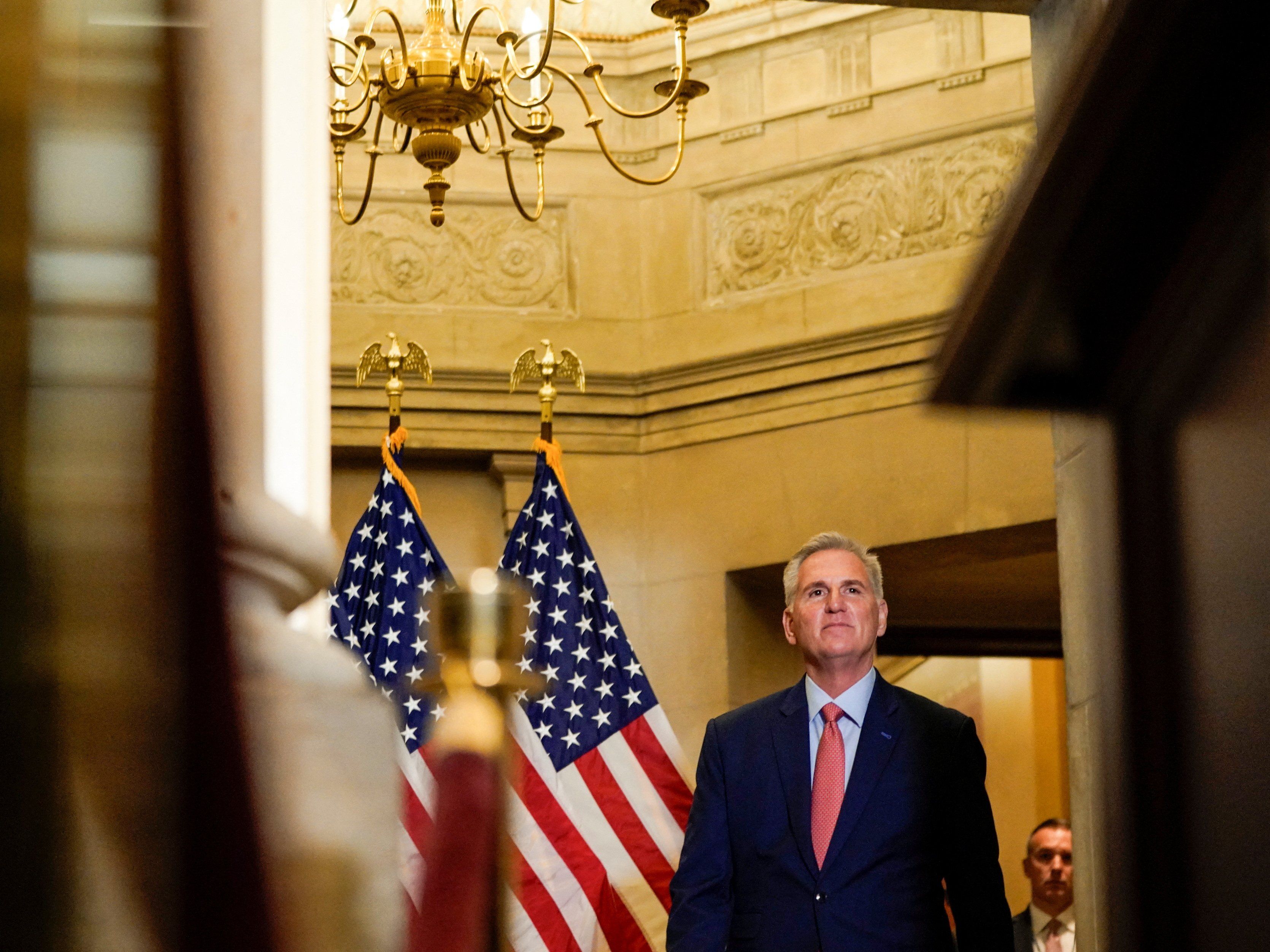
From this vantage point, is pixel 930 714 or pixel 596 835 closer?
pixel 930 714

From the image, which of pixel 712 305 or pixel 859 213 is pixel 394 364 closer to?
pixel 712 305

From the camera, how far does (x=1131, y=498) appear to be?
971 millimetres

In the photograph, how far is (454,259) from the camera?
28.2 feet

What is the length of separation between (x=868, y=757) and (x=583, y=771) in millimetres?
2762

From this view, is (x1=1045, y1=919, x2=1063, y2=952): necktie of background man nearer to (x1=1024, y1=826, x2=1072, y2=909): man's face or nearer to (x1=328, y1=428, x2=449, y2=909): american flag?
(x1=1024, y1=826, x2=1072, y2=909): man's face

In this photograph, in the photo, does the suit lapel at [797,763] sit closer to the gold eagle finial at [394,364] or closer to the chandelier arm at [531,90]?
the chandelier arm at [531,90]

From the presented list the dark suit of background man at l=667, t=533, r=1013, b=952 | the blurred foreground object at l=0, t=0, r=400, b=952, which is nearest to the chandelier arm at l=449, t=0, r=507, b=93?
the dark suit of background man at l=667, t=533, r=1013, b=952

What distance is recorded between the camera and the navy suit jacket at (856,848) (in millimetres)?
3432

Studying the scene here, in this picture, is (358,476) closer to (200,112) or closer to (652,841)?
(652,841)

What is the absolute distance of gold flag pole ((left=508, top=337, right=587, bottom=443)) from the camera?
6.79 meters

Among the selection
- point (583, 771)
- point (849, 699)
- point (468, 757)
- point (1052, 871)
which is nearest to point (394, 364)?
point (583, 771)

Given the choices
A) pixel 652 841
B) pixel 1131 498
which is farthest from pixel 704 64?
pixel 1131 498

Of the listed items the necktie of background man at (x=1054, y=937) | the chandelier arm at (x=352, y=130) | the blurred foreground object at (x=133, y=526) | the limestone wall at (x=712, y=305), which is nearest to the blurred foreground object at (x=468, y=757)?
the blurred foreground object at (x=133, y=526)

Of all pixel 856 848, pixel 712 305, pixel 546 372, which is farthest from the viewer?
pixel 712 305
